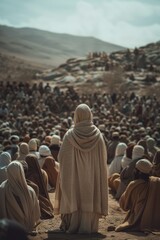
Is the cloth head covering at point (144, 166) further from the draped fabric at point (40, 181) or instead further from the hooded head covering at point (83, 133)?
the draped fabric at point (40, 181)

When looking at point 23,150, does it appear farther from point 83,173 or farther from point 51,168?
point 83,173

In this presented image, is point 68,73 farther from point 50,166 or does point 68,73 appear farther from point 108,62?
point 50,166

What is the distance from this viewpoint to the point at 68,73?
48375 millimetres

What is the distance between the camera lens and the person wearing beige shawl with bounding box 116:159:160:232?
695 centimetres

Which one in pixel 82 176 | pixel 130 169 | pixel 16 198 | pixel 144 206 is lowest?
pixel 144 206

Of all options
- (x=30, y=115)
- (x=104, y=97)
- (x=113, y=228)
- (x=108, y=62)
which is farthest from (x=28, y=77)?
(x=113, y=228)

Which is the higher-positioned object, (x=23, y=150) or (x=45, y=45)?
(x=45, y=45)

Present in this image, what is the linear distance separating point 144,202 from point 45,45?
141611 millimetres

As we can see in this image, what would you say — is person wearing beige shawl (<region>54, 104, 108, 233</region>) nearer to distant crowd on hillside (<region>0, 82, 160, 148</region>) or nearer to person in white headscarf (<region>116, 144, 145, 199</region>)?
person in white headscarf (<region>116, 144, 145, 199</region>)

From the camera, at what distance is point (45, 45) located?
146625 mm

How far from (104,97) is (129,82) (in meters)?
10.4

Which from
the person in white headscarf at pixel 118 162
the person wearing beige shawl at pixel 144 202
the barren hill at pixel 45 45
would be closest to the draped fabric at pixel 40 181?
the person wearing beige shawl at pixel 144 202

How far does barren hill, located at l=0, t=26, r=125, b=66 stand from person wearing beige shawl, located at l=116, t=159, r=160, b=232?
99.3 m

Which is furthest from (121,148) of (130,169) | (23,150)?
(23,150)
